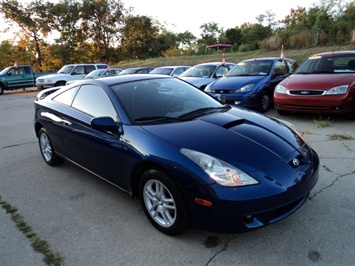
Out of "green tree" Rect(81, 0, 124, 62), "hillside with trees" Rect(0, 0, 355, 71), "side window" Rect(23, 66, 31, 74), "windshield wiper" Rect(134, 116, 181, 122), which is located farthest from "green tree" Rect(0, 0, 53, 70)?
"windshield wiper" Rect(134, 116, 181, 122)

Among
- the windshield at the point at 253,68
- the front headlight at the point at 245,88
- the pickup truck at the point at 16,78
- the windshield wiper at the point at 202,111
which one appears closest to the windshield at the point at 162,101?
A: the windshield wiper at the point at 202,111

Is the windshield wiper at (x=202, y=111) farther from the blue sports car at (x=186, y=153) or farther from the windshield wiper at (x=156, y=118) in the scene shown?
the windshield wiper at (x=156, y=118)

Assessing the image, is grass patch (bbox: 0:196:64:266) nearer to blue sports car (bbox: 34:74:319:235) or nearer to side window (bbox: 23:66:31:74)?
blue sports car (bbox: 34:74:319:235)

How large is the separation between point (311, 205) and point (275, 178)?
991 mm

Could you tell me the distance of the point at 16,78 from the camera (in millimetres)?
19875

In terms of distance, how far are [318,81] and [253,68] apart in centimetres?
249

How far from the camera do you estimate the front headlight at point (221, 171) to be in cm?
230

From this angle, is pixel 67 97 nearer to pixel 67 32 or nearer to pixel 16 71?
pixel 16 71

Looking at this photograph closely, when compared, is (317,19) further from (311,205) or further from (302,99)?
(311,205)

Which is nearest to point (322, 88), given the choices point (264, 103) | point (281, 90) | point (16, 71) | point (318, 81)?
point (318, 81)

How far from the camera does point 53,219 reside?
10.2ft

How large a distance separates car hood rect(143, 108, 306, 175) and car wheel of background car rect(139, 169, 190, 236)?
36 centimetres

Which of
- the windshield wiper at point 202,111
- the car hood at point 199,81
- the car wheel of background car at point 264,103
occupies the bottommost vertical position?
the car wheel of background car at point 264,103

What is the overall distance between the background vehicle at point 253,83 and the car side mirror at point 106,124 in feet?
15.7
